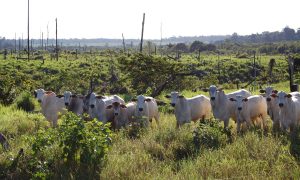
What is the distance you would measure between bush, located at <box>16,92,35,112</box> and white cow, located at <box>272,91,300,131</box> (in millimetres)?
11805

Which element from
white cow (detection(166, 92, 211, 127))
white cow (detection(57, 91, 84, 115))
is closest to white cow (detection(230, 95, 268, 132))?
white cow (detection(166, 92, 211, 127))

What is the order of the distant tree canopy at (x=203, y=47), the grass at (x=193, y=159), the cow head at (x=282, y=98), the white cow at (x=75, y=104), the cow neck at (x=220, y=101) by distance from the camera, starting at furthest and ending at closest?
1. the distant tree canopy at (x=203, y=47)
2. the white cow at (x=75, y=104)
3. the cow neck at (x=220, y=101)
4. the cow head at (x=282, y=98)
5. the grass at (x=193, y=159)

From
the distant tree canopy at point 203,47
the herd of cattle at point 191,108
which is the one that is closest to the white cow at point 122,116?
the herd of cattle at point 191,108

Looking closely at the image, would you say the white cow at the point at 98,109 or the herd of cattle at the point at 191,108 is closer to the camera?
the herd of cattle at the point at 191,108

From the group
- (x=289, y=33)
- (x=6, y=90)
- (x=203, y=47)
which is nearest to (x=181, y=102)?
(x=6, y=90)

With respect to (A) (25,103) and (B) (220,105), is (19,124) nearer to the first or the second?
(A) (25,103)

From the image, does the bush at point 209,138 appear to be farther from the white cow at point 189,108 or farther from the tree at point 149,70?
the tree at point 149,70

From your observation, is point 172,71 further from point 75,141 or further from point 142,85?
point 75,141

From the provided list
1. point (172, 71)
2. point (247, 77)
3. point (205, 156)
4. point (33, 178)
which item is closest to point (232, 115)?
point (205, 156)

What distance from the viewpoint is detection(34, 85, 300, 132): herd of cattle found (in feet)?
41.6

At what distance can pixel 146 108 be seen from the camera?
13766mm

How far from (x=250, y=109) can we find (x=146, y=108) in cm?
338

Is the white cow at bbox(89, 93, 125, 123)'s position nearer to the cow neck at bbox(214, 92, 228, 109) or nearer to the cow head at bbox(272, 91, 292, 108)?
the cow neck at bbox(214, 92, 228, 109)

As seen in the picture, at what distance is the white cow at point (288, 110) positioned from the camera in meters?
11.7
